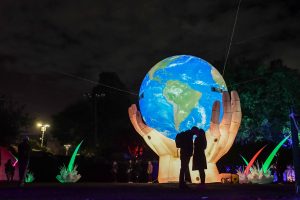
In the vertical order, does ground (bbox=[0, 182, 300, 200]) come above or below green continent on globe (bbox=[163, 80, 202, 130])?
below

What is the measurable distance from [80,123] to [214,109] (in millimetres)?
37933

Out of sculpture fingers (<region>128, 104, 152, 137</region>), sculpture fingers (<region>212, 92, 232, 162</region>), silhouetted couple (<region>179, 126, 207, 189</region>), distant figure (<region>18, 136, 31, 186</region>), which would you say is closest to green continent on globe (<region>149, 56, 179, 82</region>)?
sculpture fingers (<region>128, 104, 152, 137</region>)

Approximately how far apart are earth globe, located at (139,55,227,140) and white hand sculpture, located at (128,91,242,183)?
507mm

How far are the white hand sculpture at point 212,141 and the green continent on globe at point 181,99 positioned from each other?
1.15 meters

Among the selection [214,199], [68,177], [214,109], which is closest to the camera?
[214,199]

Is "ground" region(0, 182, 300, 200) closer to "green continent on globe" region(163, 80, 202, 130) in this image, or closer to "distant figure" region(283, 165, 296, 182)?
"green continent on globe" region(163, 80, 202, 130)

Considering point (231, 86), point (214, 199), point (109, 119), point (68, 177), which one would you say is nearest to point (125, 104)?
point (109, 119)

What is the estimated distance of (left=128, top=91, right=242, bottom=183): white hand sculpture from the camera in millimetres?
17719

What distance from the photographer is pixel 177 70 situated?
60.5 ft

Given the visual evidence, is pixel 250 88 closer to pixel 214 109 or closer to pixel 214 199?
pixel 214 109

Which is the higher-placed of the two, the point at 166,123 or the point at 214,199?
the point at 166,123

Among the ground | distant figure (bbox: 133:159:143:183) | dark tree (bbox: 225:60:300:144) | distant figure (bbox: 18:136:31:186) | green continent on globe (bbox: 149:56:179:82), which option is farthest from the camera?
dark tree (bbox: 225:60:300:144)

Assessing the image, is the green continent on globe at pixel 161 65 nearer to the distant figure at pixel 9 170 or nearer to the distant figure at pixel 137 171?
the distant figure at pixel 137 171

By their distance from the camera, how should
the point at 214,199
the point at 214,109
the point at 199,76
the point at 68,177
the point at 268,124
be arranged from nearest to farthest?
the point at 214,199, the point at 214,109, the point at 199,76, the point at 68,177, the point at 268,124
